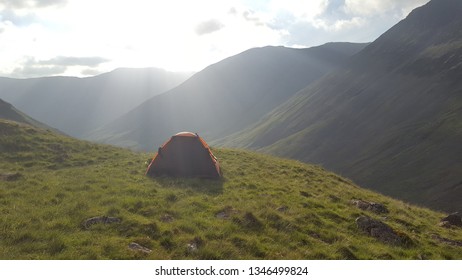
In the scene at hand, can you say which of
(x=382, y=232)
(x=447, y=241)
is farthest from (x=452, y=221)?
(x=382, y=232)

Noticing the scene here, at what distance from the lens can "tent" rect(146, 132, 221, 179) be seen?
24.3 m

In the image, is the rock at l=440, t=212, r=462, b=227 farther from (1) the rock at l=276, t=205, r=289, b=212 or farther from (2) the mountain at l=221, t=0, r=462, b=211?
(2) the mountain at l=221, t=0, r=462, b=211

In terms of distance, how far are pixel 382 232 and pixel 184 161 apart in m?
13.3

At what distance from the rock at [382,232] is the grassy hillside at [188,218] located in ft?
0.66

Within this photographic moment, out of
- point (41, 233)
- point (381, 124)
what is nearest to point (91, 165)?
point (41, 233)

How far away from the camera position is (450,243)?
1703 cm

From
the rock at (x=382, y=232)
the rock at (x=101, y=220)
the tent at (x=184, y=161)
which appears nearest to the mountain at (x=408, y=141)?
the tent at (x=184, y=161)

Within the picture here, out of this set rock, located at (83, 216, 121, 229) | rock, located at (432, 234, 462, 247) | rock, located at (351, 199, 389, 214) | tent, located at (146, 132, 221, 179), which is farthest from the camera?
tent, located at (146, 132, 221, 179)

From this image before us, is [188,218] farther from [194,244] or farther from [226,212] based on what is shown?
[194,244]

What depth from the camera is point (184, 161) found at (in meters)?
24.6

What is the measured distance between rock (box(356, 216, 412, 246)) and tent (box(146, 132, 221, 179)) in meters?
10.4

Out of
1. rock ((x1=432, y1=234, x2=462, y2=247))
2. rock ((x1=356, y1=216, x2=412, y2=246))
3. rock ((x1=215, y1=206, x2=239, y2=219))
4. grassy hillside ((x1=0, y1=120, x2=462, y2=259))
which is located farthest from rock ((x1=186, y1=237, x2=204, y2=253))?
rock ((x1=432, y1=234, x2=462, y2=247))
